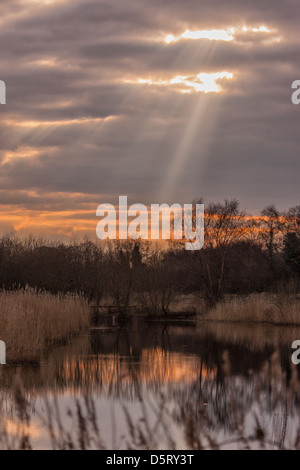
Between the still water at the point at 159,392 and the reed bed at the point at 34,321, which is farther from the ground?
the reed bed at the point at 34,321

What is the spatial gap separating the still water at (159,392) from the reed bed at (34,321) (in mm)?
591

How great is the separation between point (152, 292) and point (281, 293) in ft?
28.2

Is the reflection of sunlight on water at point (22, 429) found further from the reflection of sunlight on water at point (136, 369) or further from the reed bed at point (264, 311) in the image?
the reed bed at point (264, 311)

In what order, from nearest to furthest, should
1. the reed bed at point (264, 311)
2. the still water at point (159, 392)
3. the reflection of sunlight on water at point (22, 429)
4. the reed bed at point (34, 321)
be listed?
the still water at point (159, 392) < the reflection of sunlight on water at point (22, 429) < the reed bed at point (34, 321) < the reed bed at point (264, 311)

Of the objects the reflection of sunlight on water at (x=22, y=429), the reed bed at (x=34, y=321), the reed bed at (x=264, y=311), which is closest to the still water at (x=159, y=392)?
the reflection of sunlight on water at (x=22, y=429)

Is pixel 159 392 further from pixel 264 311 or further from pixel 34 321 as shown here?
pixel 264 311

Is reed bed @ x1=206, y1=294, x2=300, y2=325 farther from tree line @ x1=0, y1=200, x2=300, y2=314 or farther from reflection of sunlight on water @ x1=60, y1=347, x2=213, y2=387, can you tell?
reflection of sunlight on water @ x1=60, y1=347, x2=213, y2=387

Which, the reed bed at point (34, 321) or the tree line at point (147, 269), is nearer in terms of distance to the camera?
the reed bed at point (34, 321)

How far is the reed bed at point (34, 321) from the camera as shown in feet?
58.5

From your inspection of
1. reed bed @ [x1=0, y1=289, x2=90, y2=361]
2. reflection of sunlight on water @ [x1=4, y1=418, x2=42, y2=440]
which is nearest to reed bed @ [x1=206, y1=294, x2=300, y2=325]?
reed bed @ [x1=0, y1=289, x2=90, y2=361]

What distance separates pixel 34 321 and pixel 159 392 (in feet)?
25.5

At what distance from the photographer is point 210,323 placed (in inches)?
1350

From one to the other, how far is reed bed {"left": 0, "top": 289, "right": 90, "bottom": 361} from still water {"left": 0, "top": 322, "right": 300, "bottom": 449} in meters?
0.59

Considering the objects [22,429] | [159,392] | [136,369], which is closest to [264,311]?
[136,369]
